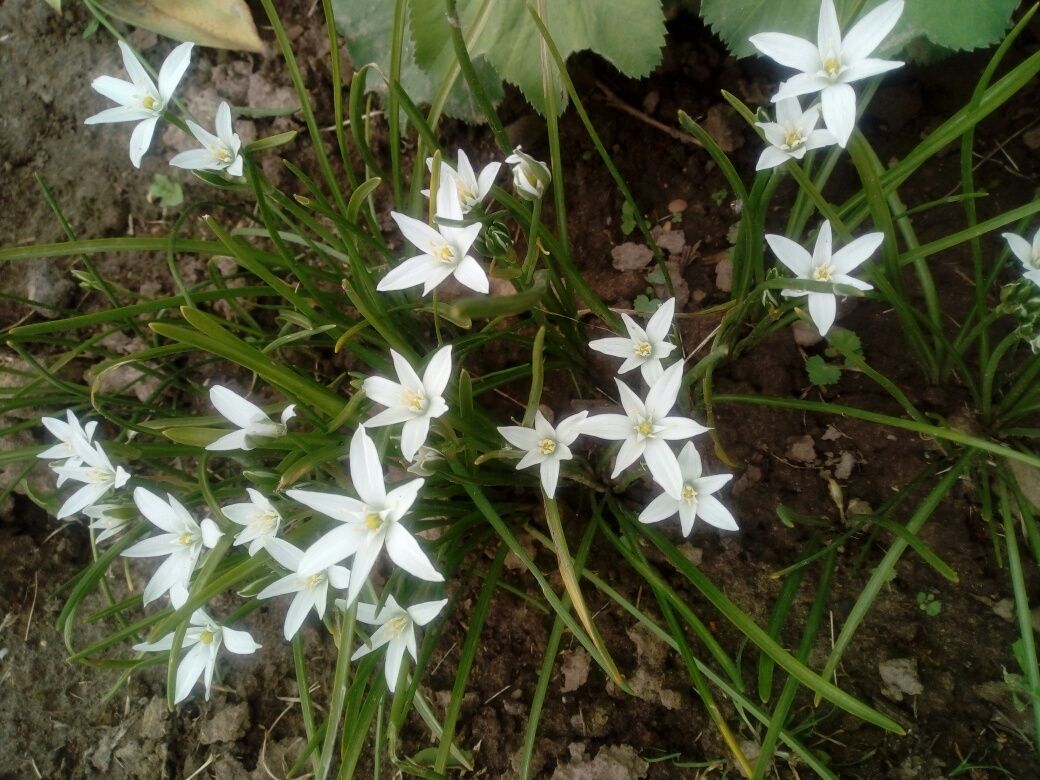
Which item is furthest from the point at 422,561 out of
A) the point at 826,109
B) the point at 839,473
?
the point at 839,473

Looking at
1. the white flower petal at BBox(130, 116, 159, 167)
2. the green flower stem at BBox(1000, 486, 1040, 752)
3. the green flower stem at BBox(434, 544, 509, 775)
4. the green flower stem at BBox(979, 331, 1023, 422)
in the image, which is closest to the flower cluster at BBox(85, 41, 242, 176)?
the white flower petal at BBox(130, 116, 159, 167)

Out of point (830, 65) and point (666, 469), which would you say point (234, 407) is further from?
point (830, 65)

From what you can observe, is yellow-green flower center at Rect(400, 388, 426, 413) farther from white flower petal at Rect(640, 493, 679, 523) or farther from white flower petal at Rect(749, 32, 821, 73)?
white flower petal at Rect(749, 32, 821, 73)

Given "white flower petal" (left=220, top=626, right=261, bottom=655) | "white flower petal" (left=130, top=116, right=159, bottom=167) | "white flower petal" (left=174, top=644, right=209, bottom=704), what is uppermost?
"white flower petal" (left=130, top=116, right=159, bottom=167)

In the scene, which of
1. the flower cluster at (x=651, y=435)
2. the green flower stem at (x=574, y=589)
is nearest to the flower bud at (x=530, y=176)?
the flower cluster at (x=651, y=435)

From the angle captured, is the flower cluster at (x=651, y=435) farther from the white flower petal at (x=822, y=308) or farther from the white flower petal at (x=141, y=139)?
the white flower petal at (x=141, y=139)

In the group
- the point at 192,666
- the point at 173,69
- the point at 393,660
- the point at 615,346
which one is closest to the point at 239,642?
the point at 192,666
